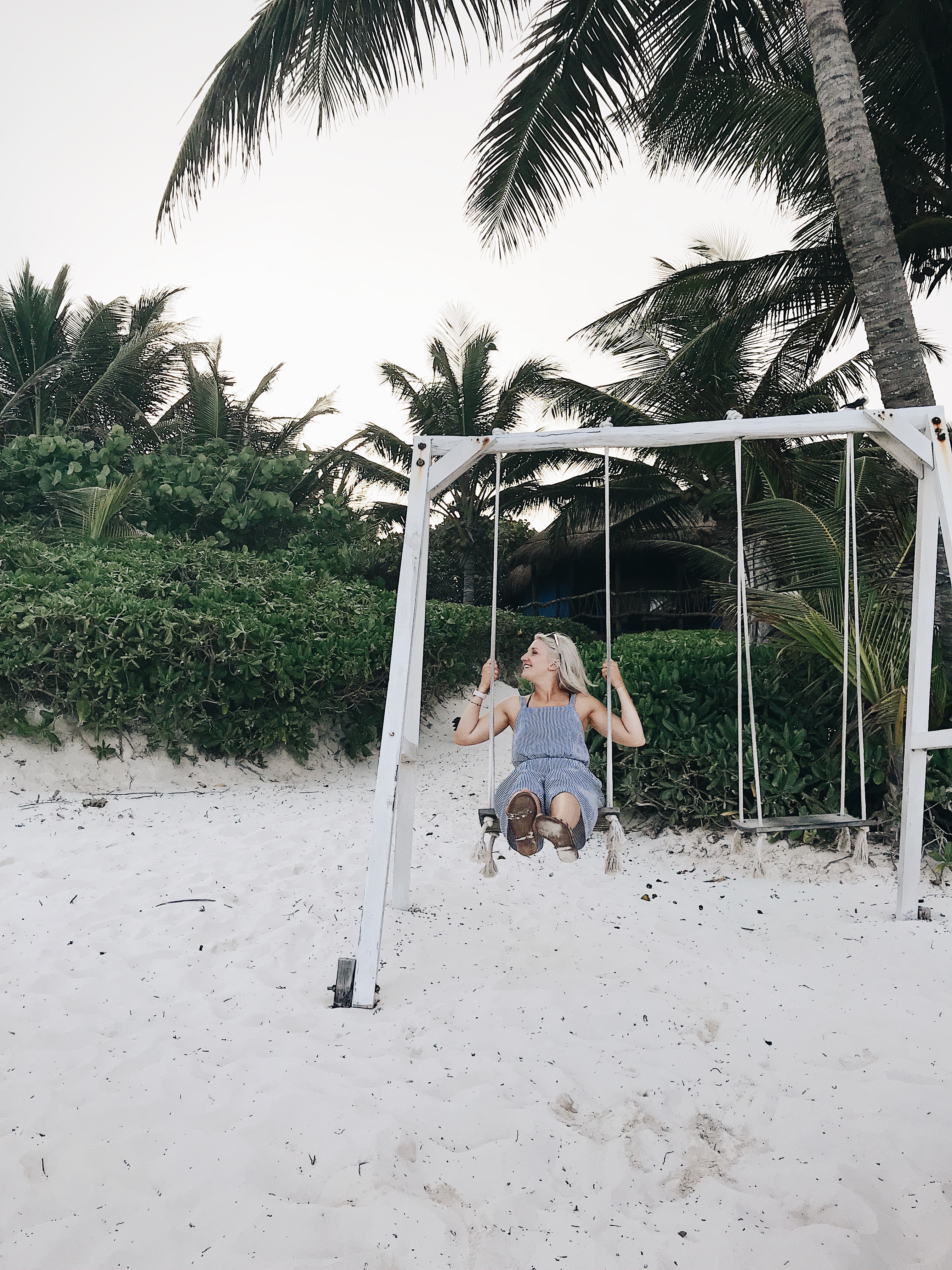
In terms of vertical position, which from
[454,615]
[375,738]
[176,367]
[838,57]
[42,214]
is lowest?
[375,738]

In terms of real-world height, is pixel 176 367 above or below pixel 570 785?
above

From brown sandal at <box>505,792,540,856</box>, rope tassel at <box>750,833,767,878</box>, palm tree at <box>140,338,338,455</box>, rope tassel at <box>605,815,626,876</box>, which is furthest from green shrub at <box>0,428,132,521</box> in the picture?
rope tassel at <box>750,833,767,878</box>

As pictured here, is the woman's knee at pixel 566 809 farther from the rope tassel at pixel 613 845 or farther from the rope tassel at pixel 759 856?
the rope tassel at pixel 759 856

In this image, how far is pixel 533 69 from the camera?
20.7 ft

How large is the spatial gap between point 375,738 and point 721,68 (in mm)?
6620

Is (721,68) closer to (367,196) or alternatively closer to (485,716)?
(367,196)

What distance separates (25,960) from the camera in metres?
3.32

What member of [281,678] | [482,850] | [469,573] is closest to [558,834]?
[482,850]

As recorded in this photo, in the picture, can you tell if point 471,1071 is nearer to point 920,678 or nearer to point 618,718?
point 618,718

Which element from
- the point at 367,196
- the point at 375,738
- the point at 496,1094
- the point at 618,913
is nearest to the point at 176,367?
the point at 367,196

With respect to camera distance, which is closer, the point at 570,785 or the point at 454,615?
the point at 570,785

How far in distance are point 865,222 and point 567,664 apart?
10.8 ft

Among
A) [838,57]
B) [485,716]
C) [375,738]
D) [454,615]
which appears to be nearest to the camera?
[485,716]

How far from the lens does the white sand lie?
1921mm
